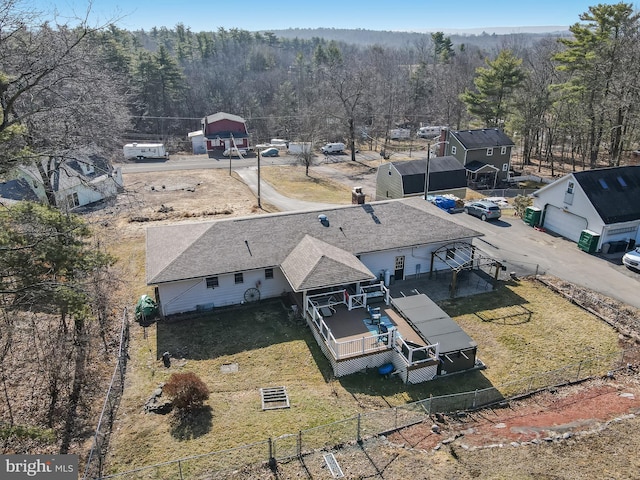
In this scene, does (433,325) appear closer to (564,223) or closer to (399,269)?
(399,269)

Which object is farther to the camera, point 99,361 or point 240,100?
point 240,100

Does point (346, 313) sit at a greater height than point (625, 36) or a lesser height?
lesser

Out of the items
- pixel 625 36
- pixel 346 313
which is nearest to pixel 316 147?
pixel 625 36

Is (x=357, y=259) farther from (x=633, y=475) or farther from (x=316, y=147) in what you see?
(x=316, y=147)

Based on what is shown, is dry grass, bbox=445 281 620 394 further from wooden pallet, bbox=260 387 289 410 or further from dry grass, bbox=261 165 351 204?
dry grass, bbox=261 165 351 204

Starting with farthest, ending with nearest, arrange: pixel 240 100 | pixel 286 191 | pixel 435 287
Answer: pixel 240 100
pixel 286 191
pixel 435 287

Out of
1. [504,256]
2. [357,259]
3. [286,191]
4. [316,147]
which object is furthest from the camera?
[316,147]

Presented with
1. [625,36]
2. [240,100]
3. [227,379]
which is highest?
[625,36]
